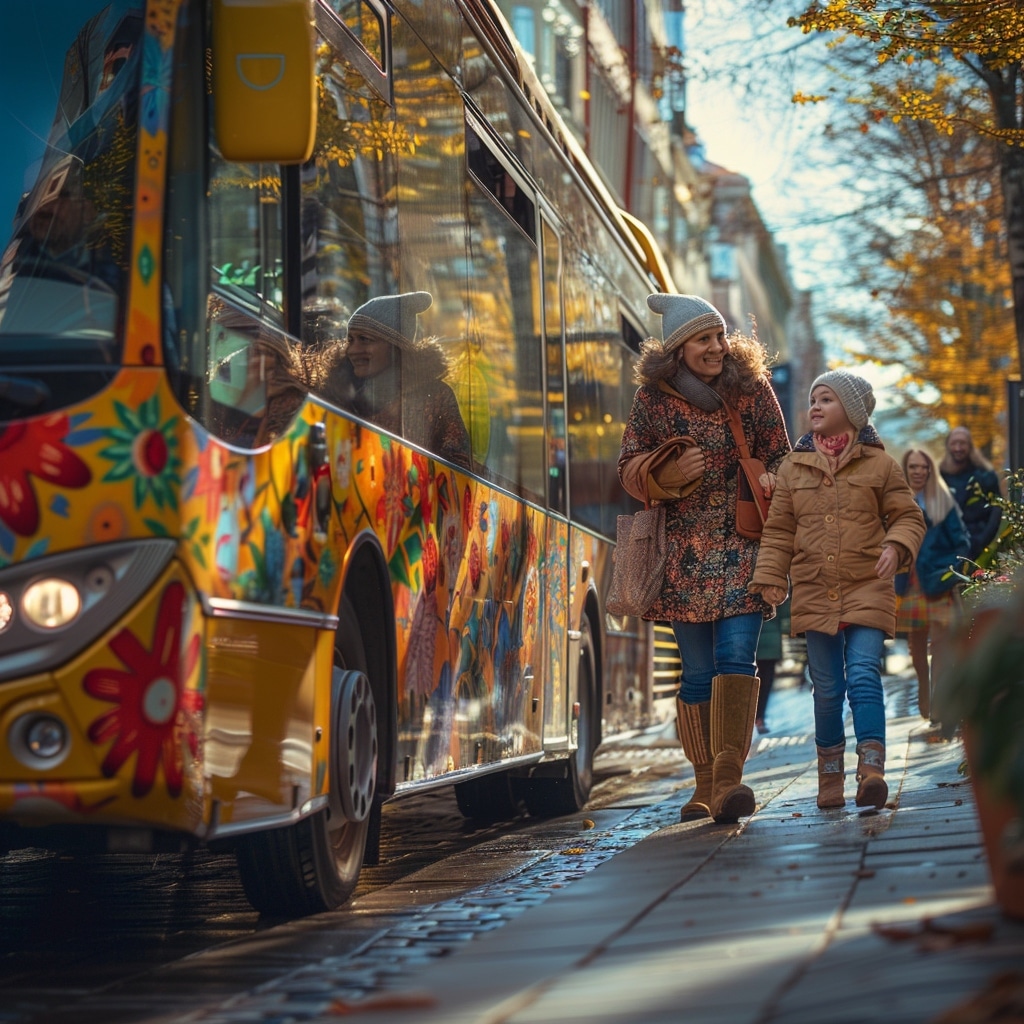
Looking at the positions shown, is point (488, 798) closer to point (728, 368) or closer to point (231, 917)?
point (728, 368)

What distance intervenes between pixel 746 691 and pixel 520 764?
53.2 inches

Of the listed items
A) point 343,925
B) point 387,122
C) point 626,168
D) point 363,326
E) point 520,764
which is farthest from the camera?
point 626,168

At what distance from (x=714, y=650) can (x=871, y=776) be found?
869 millimetres

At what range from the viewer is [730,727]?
8195 mm

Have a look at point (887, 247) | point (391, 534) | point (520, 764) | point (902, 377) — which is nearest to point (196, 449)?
point (391, 534)

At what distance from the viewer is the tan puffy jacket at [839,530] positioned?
827 cm

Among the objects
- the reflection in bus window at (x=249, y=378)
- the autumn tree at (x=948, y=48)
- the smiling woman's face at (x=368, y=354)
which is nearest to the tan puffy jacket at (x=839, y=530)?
the smiling woman's face at (x=368, y=354)

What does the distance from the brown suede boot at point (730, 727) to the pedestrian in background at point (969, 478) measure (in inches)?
297

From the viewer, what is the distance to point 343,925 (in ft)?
20.0

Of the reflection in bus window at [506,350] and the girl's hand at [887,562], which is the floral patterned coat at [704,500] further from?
the reflection in bus window at [506,350]

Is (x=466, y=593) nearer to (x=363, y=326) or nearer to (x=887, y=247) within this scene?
(x=363, y=326)

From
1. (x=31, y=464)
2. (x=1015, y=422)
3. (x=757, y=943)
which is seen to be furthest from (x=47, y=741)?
(x=1015, y=422)

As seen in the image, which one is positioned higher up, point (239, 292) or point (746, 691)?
point (239, 292)

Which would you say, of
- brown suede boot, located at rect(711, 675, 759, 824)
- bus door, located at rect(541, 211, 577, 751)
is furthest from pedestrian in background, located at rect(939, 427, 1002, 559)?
brown suede boot, located at rect(711, 675, 759, 824)
